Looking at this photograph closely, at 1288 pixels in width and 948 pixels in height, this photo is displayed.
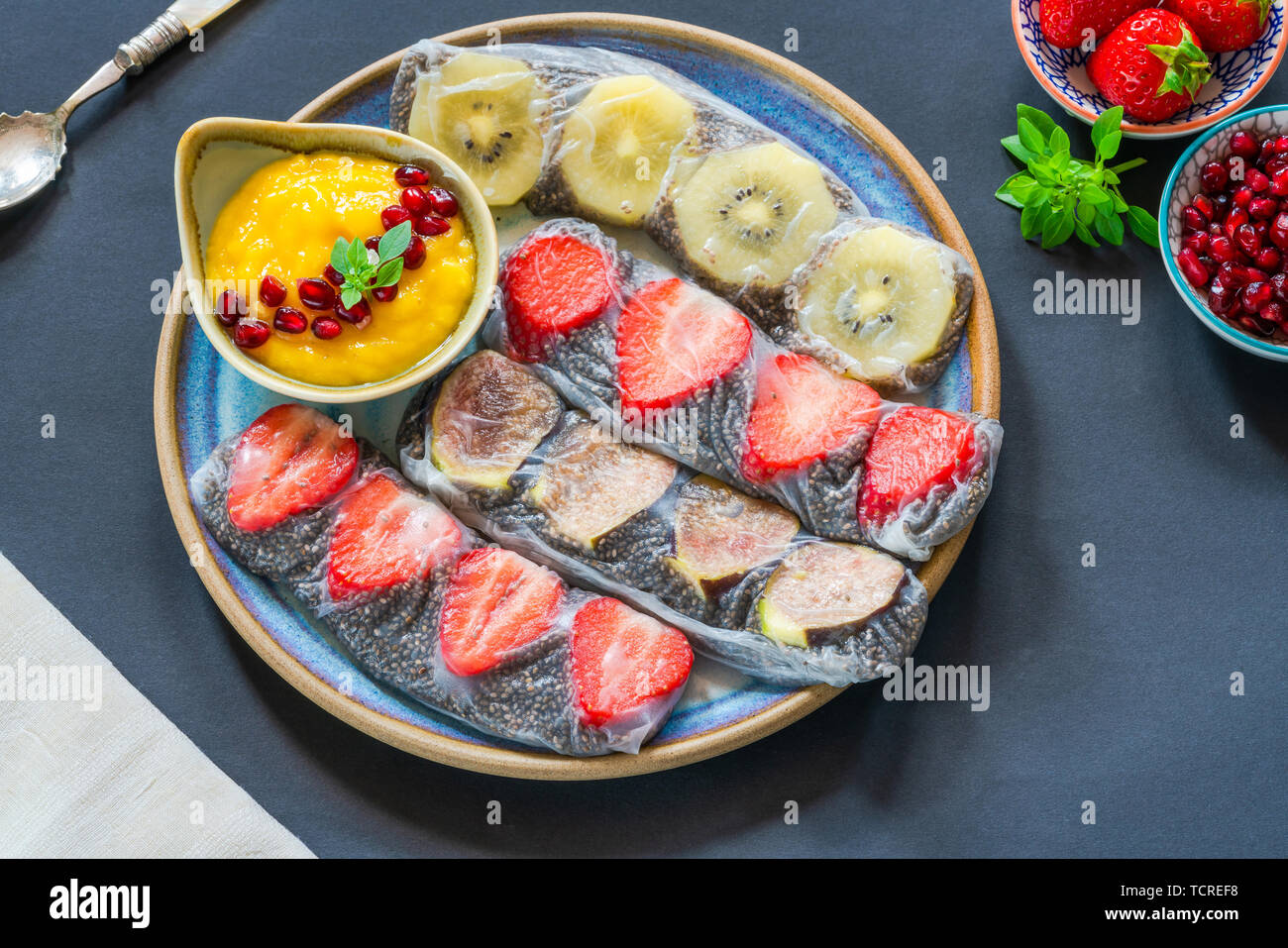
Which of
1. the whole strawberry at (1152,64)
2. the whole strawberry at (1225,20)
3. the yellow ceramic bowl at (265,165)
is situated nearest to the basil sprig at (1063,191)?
the whole strawberry at (1152,64)

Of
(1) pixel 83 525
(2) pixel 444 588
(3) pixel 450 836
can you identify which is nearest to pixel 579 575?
(2) pixel 444 588

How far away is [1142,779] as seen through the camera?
2.76 metres

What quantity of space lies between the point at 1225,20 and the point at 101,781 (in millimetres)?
3574

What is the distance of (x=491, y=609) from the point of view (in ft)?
8.22

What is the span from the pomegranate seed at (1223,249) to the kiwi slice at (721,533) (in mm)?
1297

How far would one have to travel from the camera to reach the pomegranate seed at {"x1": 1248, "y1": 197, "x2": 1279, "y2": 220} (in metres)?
2.59

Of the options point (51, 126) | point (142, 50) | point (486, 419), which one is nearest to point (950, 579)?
point (486, 419)

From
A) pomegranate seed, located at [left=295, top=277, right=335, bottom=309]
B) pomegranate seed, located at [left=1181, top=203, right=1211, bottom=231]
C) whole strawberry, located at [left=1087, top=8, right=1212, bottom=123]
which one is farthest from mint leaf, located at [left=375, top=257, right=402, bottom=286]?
pomegranate seed, located at [left=1181, top=203, right=1211, bottom=231]

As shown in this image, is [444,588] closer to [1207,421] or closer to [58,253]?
[58,253]

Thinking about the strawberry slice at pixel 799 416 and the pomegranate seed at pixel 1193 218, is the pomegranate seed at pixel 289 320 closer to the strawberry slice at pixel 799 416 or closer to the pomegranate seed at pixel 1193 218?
the strawberry slice at pixel 799 416

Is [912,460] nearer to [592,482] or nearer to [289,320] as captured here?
[592,482]
